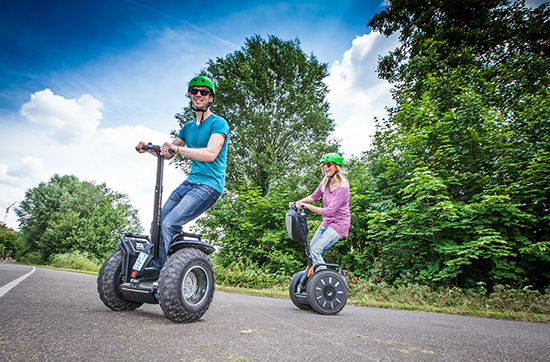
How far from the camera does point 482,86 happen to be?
32.4 feet

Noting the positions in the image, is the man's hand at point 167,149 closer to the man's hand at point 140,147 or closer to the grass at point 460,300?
the man's hand at point 140,147

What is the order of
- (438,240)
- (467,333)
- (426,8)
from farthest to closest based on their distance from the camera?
(426,8), (438,240), (467,333)

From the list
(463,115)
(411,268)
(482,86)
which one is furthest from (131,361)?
(482,86)

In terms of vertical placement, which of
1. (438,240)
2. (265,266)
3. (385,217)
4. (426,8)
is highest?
(426,8)

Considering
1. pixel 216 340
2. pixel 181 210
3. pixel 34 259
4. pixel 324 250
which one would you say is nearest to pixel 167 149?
pixel 181 210

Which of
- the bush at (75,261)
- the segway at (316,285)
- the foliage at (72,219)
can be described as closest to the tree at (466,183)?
the segway at (316,285)

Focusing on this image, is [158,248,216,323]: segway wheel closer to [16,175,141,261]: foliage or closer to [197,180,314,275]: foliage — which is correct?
[197,180,314,275]: foliage

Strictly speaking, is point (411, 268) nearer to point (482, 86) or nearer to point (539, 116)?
point (539, 116)

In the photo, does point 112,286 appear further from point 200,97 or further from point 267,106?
point 267,106

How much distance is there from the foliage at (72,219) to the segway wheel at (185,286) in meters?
32.7

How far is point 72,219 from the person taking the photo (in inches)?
1203

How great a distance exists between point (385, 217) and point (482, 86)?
6.45 metres

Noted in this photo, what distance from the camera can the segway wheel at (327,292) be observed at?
12.3 feet

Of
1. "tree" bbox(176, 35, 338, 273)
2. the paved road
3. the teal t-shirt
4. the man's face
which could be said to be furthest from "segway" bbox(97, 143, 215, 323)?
"tree" bbox(176, 35, 338, 273)
